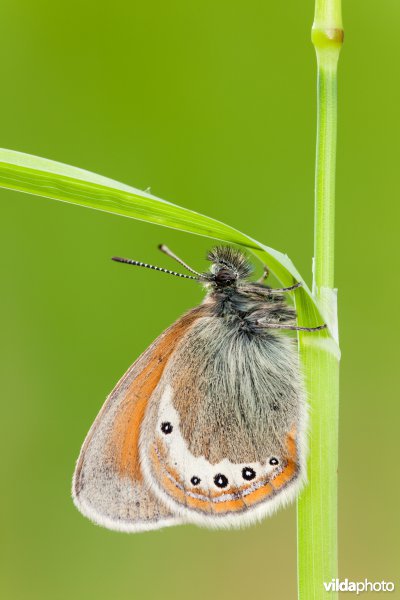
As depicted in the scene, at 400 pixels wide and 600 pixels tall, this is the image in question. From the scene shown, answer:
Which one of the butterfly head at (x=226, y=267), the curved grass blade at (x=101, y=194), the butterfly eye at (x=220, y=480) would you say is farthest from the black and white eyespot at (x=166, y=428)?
the curved grass blade at (x=101, y=194)

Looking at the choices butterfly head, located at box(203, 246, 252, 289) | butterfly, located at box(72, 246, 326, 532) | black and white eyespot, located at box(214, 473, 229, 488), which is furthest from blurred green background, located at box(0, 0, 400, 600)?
black and white eyespot, located at box(214, 473, 229, 488)

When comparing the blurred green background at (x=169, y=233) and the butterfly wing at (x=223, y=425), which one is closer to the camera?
the butterfly wing at (x=223, y=425)

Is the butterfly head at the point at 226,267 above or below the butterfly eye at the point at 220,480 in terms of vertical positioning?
above

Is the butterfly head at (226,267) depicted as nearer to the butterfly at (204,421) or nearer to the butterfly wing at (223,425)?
the butterfly at (204,421)

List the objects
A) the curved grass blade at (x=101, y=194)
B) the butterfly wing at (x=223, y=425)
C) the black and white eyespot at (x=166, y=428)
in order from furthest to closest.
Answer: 1. the black and white eyespot at (x=166, y=428)
2. the butterfly wing at (x=223, y=425)
3. the curved grass blade at (x=101, y=194)

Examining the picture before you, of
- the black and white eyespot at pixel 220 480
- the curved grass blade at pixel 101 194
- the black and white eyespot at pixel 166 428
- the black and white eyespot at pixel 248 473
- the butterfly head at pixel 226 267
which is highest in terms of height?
the butterfly head at pixel 226 267

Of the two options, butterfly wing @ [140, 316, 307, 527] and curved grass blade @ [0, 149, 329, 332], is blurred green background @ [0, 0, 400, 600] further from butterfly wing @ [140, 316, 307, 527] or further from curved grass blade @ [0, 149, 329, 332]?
curved grass blade @ [0, 149, 329, 332]
